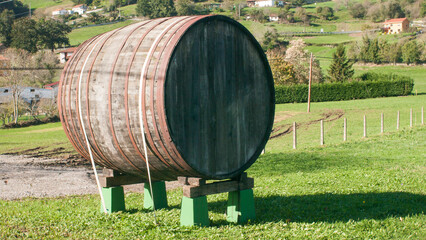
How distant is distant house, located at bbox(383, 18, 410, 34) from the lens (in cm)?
Answer: 14075

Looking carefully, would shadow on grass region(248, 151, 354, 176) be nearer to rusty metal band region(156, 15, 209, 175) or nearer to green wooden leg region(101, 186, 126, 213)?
green wooden leg region(101, 186, 126, 213)

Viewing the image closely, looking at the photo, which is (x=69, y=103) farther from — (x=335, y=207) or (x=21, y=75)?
(x=21, y=75)

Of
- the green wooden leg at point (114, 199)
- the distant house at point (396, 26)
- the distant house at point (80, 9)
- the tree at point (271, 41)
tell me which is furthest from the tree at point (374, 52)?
the distant house at point (80, 9)

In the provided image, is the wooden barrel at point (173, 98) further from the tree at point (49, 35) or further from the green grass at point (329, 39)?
the green grass at point (329, 39)

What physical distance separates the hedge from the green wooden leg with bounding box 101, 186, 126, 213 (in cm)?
4434

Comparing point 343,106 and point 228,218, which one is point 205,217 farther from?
point 343,106

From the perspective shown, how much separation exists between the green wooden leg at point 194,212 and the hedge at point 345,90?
45366 mm

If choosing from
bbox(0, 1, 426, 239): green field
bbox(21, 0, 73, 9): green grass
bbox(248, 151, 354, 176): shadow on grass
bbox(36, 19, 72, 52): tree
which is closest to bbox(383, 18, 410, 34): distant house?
bbox(36, 19, 72, 52): tree

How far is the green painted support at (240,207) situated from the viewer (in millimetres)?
7203

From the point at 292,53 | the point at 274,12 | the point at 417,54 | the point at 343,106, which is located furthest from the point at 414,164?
the point at 274,12

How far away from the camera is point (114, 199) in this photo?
26.4 ft

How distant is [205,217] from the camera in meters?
6.83

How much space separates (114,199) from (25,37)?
285ft

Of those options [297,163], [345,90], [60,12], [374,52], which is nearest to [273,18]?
[60,12]
